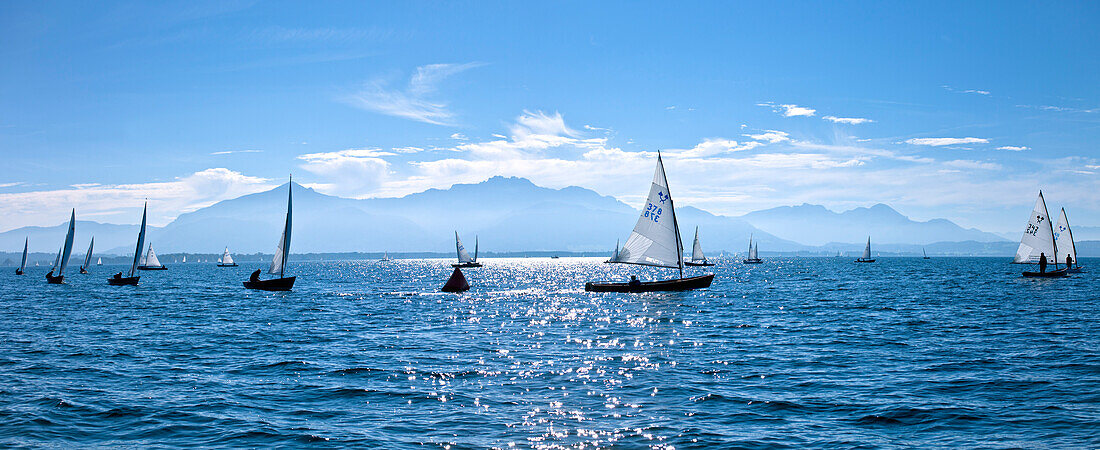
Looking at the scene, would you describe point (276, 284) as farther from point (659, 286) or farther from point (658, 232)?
point (658, 232)

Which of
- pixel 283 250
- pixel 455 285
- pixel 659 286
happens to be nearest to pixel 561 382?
pixel 659 286

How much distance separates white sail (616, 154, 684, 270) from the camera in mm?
62250

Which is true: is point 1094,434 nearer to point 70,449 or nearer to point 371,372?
point 371,372

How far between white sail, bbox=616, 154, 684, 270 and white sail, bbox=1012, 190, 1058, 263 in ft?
163

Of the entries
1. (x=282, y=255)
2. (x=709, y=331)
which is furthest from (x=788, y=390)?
(x=282, y=255)

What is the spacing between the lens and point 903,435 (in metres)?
16.7

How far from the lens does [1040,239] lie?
288 ft

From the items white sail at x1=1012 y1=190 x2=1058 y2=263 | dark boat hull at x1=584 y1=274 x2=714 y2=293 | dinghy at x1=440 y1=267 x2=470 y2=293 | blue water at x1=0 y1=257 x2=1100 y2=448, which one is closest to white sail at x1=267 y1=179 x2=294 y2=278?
dinghy at x1=440 y1=267 x2=470 y2=293

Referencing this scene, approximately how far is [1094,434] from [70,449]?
2484 centimetres

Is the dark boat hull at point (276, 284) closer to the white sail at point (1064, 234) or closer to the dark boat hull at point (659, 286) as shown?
the dark boat hull at point (659, 286)

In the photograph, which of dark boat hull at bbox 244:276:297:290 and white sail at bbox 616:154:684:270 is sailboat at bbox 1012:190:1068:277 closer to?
white sail at bbox 616:154:684:270

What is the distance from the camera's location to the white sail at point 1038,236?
8506 centimetres

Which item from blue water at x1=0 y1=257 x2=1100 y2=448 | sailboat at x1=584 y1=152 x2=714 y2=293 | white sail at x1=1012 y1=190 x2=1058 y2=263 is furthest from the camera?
white sail at x1=1012 y1=190 x2=1058 y2=263

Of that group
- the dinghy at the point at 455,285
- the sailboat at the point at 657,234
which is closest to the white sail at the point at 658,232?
the sailboat at the point at 657,234
